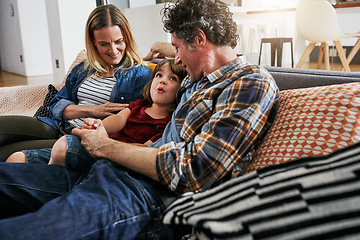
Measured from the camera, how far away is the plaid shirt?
1011mm

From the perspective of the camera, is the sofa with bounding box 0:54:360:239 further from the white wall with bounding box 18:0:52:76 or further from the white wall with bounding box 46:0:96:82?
the white wall with bounding box 18:0:52:76

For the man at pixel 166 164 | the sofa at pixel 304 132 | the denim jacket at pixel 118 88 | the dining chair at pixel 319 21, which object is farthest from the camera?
the dining chair at pixel 319 21

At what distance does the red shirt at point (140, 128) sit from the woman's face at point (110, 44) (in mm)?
432

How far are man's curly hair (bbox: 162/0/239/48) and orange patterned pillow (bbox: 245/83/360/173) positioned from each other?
380 millimetres

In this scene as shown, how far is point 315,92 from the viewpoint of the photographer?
1.13 meters

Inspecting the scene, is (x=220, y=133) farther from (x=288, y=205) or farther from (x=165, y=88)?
(x=165, y=88)

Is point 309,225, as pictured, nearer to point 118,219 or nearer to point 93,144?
point 118,219

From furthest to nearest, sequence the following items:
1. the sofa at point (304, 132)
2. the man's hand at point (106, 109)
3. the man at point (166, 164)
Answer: the man's hand at point (106, 109) → the man at point (166, 164) → the sofa at point (304, 132)

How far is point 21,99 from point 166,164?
1832 millimetres

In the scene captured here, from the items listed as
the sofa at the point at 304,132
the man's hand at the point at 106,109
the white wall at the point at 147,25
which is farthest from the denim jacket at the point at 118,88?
the white wall at the point at 147,25

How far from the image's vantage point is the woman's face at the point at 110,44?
187cm

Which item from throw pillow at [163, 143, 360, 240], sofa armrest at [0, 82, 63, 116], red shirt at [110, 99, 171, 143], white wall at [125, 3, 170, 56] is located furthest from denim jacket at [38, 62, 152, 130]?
white wall at [125, 3, 170, 56]

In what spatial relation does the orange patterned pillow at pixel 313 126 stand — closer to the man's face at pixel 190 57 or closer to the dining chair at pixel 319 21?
the man's face at pixel 190 57

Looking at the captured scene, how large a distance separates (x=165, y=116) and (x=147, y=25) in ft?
10.5
